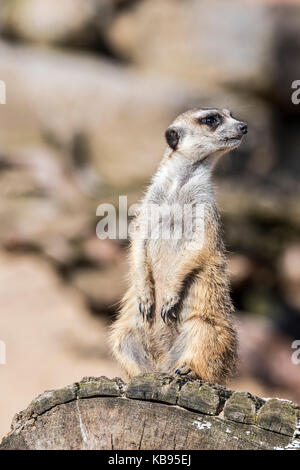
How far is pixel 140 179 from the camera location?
1201 cm

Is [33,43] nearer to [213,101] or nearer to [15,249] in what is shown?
[213,101]

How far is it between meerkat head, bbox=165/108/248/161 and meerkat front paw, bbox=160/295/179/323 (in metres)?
0.87

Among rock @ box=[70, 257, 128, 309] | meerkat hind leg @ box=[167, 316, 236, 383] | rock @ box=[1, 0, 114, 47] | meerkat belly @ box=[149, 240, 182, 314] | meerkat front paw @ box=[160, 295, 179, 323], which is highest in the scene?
rock @ box=[1, 0, 114, 47]

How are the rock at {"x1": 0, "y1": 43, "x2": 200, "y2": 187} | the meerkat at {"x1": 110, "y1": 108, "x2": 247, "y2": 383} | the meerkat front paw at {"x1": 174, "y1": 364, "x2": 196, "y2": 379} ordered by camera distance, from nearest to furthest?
the meerkat front paw at {"x1": 174, "y1": 364, "x2": 196, "y2": 379}, the meerkat at {"x1": 110, "y1": 108, "x2": 247, "y2": 383}, the rock at {"x1": 0, "y1": 43, "x2": 200, "y2": 187}

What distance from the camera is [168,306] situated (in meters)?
3.67

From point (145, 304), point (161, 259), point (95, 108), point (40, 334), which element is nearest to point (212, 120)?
point (161, 259)

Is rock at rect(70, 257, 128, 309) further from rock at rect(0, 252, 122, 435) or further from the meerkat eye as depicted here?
the meerkat eye

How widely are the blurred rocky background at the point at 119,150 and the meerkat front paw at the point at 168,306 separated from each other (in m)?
4.68

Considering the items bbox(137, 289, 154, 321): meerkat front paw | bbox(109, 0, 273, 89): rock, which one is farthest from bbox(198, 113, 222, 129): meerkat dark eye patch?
bbox(109, 0, 273, 89): rock

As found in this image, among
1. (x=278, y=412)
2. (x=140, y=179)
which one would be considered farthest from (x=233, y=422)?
(x=140, y=179)

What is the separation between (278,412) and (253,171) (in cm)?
1054

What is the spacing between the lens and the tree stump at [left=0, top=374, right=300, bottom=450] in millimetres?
2268

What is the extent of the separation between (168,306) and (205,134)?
108cm

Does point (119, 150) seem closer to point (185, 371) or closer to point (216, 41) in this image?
point (216, 41)
